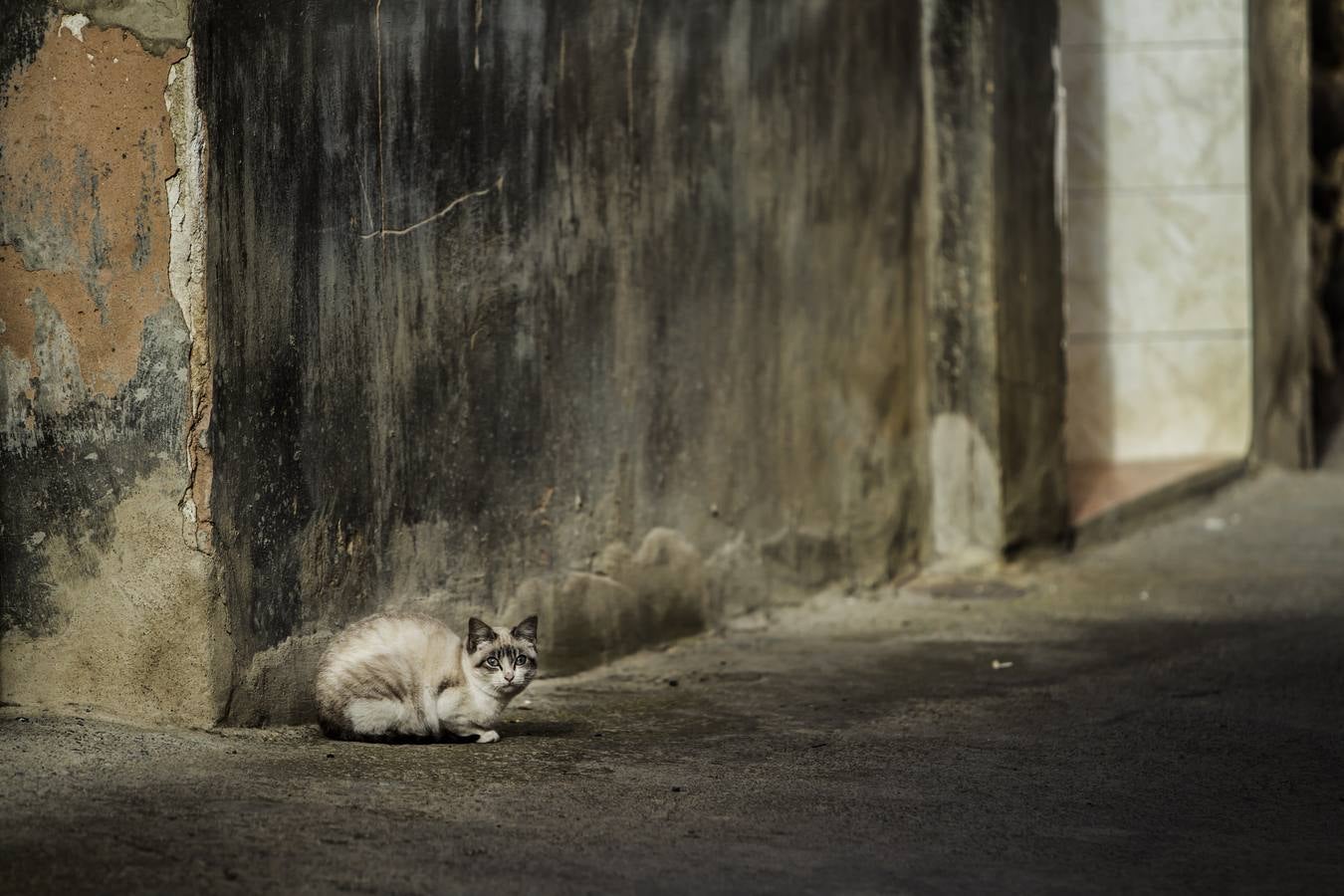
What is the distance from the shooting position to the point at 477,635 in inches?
167

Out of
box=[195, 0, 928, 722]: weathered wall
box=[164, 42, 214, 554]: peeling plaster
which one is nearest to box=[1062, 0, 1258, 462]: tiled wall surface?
box=[195, 0, 928, 722]: weathered wall

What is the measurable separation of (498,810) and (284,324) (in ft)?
4.50

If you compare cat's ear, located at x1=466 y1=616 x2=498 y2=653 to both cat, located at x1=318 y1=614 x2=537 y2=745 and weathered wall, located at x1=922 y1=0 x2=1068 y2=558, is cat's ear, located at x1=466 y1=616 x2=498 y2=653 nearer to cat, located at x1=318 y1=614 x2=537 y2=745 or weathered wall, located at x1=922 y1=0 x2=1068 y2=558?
cat, located at x1=318 y1=614 x2=537 y2=745

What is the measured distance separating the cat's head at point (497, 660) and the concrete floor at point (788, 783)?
0.16 metres

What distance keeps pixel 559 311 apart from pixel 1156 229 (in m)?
4.37

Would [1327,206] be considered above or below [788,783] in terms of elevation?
above

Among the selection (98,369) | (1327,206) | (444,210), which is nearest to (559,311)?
(444,210)

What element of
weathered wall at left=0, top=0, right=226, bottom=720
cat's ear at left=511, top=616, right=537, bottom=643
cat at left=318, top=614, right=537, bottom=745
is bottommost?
cat at left=318, top=614, right=537, bottom=745

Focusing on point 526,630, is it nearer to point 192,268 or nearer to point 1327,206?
point 192,268

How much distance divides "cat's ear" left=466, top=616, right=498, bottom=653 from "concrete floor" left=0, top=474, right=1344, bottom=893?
0.25 metres

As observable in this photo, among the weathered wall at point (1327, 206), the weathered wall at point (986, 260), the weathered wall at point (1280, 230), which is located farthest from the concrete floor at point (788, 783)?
the weathered wall at point (1327, 206)

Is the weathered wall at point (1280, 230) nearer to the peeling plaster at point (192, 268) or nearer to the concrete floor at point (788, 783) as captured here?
the concrete floor at point (788, 783)

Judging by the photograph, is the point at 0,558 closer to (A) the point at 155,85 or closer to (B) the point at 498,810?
(A) the point at 155,85

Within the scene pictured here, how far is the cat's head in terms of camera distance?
166 inches
